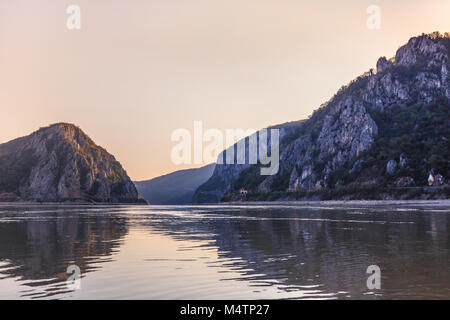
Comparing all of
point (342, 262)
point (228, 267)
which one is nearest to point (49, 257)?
point (228, 267)

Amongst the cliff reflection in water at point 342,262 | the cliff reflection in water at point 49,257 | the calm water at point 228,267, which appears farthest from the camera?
the cliff reflection in water at point 49,257

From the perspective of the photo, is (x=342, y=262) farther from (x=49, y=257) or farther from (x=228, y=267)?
(x=49, y=257)

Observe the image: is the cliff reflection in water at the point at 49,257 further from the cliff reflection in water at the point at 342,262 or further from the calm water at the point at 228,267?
the cliff reflection in water at the point at 342,262

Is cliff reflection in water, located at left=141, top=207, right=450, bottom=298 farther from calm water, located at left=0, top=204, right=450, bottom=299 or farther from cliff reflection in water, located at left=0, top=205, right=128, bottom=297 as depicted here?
cliff reflection in water, located at left=0, top=205, right=128, bottom=297

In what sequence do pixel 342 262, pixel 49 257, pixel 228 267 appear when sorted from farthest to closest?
pixel 49 257
pixel 342 262
pixel 228 267

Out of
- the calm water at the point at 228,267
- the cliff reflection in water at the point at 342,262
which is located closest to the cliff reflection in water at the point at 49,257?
the calm water at the point at 228,267

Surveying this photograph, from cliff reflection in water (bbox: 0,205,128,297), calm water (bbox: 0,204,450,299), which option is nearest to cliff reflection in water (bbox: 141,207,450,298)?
calm water (bbox: 0,204,450,299)

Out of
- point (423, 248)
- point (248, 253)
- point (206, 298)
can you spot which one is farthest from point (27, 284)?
point (423, 248)

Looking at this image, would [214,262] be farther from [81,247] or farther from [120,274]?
[81,247]

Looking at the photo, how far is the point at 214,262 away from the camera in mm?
25219

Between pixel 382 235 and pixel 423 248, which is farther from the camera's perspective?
pixel 382 235

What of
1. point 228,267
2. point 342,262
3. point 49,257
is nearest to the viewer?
point 228,267
